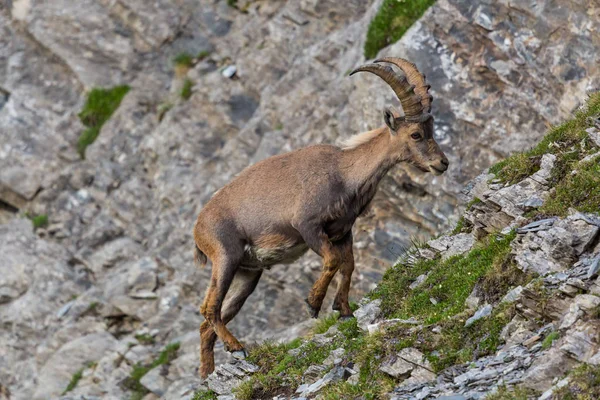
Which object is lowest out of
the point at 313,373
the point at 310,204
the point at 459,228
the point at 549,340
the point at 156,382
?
the point at 156,382

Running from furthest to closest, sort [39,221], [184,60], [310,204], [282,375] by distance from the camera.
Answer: [184,60] < [39,221] < [310,204] < [282,375]

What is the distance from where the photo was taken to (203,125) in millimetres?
21859

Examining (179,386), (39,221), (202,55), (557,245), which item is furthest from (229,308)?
(202,55)

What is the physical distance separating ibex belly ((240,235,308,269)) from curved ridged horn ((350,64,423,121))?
92.4 inches

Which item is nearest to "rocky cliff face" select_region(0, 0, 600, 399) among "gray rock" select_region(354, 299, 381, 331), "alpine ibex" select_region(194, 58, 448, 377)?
"alpine ibex" select_region(194, 58, 448, 377)

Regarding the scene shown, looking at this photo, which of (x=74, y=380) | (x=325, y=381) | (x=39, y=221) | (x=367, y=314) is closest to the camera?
(x=325, y=381)

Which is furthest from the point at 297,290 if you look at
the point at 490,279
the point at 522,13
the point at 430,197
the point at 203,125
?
the point at 490,279

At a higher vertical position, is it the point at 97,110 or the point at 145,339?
the point at 97,110

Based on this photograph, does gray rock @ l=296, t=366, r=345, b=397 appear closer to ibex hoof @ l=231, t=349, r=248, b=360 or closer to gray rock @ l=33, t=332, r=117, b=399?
ibex hoof @ l=231, t=349, r=248, b=360

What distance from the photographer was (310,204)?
1264 cm

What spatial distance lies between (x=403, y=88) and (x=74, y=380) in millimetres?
10247

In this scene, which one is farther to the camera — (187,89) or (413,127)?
(187,89)

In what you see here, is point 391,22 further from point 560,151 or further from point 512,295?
point 512,295

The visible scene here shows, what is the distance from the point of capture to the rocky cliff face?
55.1ft
